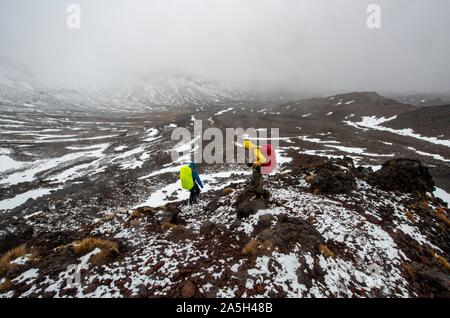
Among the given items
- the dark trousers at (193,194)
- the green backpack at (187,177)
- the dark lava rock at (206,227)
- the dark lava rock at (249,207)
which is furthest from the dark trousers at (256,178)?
the dark trousers at (193,194)

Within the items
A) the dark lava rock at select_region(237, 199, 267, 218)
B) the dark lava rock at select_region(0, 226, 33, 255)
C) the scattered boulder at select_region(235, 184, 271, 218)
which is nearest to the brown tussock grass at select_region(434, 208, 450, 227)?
the scattered boulder at select_region(235, 184, 271, 218)

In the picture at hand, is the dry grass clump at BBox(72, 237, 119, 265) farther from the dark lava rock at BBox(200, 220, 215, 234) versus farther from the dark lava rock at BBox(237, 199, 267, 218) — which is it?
the dark lava rock at BBox(237, 199, 267, 218)

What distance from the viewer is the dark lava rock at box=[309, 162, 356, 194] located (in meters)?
12.1

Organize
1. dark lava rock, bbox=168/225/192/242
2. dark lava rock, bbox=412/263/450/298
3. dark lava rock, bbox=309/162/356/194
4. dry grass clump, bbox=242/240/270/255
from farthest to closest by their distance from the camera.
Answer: dark lava rock, bbox=309/162/356/194, dark lava rock, bbox=168/225/192/242, dry grass clump, bbox=242/240/270/255, dark lava rock, bbox=412/263/450/298

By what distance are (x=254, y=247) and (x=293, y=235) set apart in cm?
143

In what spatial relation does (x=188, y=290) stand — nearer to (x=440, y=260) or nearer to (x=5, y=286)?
(x=5, y=286)

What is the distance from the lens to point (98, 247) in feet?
25.6

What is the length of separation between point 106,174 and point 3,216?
1203cm

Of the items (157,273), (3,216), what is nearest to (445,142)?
(157,273)

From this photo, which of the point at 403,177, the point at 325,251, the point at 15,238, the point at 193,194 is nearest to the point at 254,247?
the point at 325,251

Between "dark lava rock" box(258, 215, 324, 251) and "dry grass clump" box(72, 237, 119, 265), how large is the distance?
4.89 metres

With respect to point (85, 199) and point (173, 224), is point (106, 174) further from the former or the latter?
point (173, 224)

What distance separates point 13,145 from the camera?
52.2 meters

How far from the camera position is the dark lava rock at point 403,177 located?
1281 centimetres
